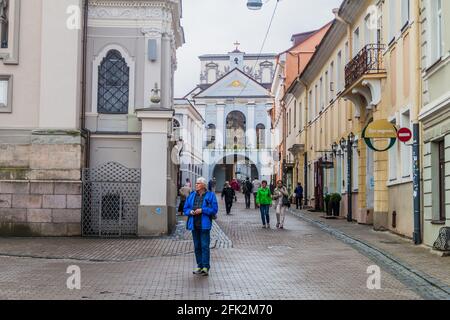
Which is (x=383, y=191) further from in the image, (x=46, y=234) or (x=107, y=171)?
(x=46, y=234)

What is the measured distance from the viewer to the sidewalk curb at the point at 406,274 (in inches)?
441

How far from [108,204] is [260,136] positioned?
203ft

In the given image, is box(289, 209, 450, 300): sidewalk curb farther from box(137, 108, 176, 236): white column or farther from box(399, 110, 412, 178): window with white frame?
box(137, 108, 176, 236): white column

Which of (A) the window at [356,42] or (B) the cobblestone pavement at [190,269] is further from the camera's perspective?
(A) the window at [356,42]

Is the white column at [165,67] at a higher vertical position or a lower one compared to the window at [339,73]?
lower

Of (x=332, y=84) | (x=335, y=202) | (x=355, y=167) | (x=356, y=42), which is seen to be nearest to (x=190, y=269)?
(x=355, y=167)

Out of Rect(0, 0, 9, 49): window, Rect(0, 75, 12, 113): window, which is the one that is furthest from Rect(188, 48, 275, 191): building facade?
Rect(0, 75, 12, 113): window

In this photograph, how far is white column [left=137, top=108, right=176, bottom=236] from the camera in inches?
838

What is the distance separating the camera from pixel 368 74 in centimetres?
2242

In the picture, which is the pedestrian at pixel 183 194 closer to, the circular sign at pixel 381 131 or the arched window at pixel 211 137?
the circular sign at pixel 381 131

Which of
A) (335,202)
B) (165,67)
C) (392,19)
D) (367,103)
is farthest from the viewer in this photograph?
(335,202)

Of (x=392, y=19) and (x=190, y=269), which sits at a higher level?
(x=392, y=19)

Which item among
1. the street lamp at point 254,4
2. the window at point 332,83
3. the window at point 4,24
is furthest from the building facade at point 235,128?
the street lamp at point 254,4

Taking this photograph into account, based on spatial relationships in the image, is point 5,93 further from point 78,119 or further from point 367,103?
point 367,103
